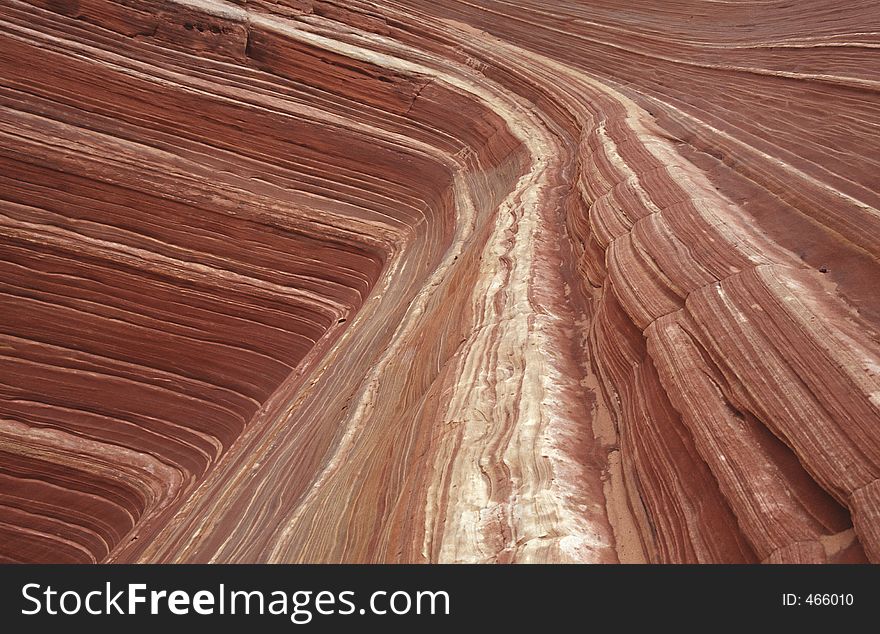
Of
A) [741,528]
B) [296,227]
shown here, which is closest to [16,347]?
[296,227]

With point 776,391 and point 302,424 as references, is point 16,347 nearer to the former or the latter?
point 302,424

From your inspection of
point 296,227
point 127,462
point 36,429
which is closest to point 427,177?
point 296,227

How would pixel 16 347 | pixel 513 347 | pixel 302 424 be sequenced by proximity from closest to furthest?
pixel 513 347 < pixel 302 424 < pixel 16 347

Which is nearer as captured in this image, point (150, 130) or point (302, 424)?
point (302, 424)

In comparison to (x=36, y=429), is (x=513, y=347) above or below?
below
